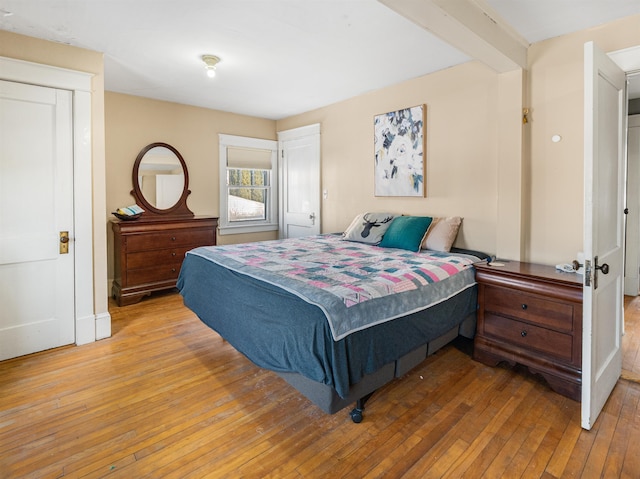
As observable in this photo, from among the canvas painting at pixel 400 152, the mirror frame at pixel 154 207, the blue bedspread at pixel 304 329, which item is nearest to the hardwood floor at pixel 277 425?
the blue bedspread at pixel 304 329

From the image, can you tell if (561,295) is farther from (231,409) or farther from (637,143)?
(637,143)

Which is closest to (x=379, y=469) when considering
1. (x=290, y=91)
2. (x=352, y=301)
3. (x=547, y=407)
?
(x=352, y=301)

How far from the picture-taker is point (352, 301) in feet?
5.92

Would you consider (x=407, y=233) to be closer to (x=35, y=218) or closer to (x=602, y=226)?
(x=602, y=226)

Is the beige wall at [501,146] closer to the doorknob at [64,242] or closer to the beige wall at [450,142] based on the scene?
the beige wall at [450,142]

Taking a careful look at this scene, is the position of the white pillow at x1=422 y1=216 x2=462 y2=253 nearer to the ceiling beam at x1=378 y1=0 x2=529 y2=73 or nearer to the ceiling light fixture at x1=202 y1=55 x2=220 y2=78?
the ceiling beam at x1=378 y1=0 x2=529 y2=73

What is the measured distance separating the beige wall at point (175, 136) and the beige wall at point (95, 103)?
131cm

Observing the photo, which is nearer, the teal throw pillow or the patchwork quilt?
the patchwork quilt

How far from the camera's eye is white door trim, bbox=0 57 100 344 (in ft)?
9.26

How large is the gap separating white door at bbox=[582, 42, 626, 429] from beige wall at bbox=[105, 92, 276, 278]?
437 centimetres

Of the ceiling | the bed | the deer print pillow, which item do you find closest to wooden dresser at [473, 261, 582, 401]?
the bed

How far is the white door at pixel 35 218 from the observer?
2664mm

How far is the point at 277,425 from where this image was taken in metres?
1.94

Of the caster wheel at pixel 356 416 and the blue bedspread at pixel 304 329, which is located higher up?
the blue bedspread at pixel 304 329
